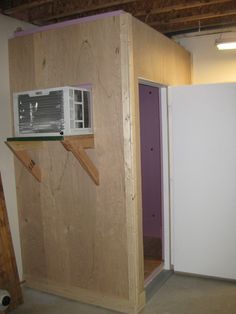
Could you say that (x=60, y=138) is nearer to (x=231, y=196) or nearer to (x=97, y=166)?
(x=97, y=166)

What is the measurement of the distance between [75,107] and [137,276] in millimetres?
1463

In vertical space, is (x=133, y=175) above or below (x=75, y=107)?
below

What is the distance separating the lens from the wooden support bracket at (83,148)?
261 centimetres

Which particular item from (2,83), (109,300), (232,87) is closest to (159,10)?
(232,87)

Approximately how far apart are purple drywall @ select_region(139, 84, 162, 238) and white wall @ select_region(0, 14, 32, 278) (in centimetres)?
161

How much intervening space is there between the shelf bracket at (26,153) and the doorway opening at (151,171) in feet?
4.96

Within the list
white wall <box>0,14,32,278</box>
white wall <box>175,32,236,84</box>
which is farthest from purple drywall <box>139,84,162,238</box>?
white wall <box>0,14,32,278</box>

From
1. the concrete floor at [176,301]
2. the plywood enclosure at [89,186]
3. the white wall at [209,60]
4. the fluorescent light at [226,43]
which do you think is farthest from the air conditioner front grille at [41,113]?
the white wall at [209,60]

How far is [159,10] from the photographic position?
3277mm

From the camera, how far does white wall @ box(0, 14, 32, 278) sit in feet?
10.2

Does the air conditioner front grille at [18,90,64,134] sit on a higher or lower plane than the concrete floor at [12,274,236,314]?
higher

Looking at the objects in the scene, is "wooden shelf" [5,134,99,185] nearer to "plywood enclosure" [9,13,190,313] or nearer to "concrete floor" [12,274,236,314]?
"plywood enclosure" [9,13,190,313]

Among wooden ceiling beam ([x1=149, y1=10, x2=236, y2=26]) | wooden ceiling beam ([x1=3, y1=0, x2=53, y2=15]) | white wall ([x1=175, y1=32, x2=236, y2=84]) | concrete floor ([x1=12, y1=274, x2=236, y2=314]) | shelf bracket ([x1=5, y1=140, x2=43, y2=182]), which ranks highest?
wooden ceiling beam ([x1=149, y1=10, x2=236, y2=26])

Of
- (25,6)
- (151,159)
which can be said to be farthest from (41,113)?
(151,159)
